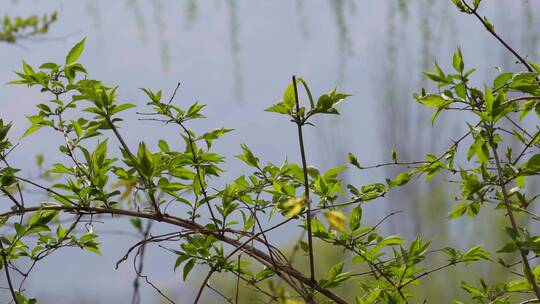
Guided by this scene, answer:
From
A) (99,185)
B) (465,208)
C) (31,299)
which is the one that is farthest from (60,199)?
(465,208)

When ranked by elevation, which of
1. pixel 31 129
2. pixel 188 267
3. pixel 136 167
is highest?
pixel 31 129

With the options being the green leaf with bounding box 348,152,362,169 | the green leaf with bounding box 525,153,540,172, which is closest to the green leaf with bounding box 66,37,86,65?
the green leaf with bounding box 348,152,362,169

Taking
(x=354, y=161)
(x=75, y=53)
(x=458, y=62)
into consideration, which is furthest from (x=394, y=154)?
(x=75, y=53)

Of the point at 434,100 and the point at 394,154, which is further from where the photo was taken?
the point at 394,154

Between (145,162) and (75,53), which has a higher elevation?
(75,53)

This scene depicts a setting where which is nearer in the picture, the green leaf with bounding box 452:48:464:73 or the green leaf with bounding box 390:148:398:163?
the green leaf with bounding box 452:48:464:73

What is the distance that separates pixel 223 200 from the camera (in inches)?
33.0

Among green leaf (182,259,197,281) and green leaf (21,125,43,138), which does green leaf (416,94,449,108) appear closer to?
green leaf (182,259,197,281)

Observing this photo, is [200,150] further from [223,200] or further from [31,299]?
[31,299]

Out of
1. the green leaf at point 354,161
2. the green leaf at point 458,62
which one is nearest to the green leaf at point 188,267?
the green leaf at point 354,161

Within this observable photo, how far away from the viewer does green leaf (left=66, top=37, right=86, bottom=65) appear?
86 centimetres

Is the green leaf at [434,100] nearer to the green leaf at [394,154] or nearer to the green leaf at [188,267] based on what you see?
the green leaf at [394,154]

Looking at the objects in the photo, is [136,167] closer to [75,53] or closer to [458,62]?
[75,53]

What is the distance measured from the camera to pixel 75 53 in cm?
87
